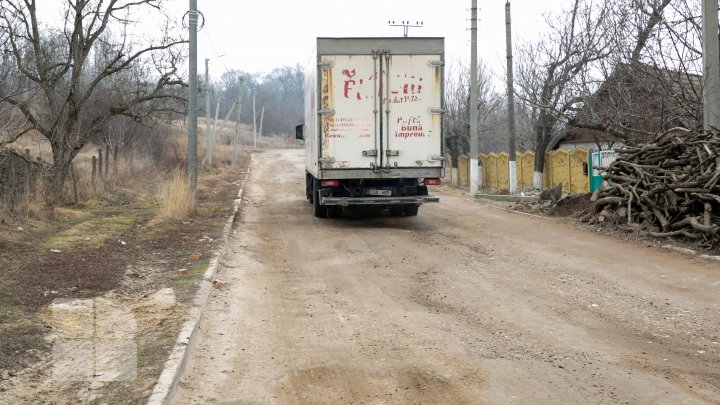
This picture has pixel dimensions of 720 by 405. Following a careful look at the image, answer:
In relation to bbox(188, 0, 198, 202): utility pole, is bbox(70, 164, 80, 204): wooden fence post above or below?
below

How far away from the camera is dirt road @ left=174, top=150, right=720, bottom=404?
5.04m

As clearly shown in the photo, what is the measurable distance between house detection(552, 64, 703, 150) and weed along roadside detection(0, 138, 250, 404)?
32.8ft

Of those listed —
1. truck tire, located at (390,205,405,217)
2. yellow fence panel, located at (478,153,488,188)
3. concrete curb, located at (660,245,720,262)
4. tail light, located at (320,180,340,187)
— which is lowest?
concrete curb, located at (660,245,720,262)

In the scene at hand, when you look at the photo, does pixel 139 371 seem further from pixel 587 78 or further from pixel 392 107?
pixel 587 78

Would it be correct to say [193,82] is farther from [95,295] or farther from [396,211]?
[95,295]

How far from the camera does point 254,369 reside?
5.52m

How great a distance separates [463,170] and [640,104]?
1590 centimetres

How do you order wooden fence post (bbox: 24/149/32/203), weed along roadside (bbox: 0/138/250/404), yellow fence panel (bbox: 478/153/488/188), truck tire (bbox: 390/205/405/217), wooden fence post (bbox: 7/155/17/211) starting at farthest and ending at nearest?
yellow fence panel (bbox: 478/153/488/188)
truck tire (bbox: 390/205/405/217)
wooden fence post (bbox: 24/149/32/203)
wooden fence post (bbox: 7/155/17/211)
weed along roadside (bbox: 0/138/250/404)

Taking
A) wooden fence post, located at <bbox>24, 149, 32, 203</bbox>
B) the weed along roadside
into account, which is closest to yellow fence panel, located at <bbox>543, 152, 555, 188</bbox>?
the weed along roadside

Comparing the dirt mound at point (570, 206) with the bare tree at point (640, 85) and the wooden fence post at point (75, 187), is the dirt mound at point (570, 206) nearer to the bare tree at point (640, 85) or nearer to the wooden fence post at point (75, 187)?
the bare tree at point (640, 85)

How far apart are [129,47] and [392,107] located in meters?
7.58

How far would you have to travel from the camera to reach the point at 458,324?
6844 mm

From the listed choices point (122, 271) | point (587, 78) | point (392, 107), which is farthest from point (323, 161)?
point (587, 78)

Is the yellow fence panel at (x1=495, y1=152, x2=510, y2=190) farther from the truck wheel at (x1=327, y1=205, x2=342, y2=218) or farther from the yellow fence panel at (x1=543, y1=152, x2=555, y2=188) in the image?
the truck wheel at (x1=327, y1=205, x2=342, y2=218)
